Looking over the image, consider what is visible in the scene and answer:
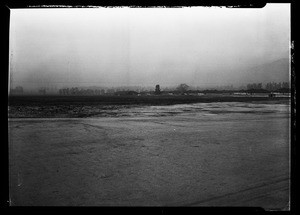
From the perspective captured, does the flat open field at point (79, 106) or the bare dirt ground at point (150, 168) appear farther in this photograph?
the flat open field at point (79, 106)

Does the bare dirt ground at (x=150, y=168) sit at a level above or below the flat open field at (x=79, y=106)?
below

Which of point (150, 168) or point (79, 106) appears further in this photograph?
point (79, 106)

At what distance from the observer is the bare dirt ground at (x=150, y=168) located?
3.82m

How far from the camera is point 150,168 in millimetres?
5152

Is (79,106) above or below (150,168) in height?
above

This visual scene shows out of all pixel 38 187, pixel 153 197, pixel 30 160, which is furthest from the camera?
pixel 30 160

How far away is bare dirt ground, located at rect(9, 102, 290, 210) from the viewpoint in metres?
3.82
